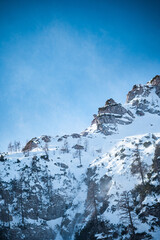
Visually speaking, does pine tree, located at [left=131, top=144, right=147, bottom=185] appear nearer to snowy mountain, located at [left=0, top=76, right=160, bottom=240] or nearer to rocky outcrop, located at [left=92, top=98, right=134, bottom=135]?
snowy mountain, located at [left=0, top=76, right=160, bottom=240]

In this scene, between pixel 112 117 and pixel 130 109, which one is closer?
pixel 112 117

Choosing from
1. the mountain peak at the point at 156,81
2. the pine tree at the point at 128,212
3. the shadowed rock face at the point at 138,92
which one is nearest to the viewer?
the pine tree at the point at 128,212

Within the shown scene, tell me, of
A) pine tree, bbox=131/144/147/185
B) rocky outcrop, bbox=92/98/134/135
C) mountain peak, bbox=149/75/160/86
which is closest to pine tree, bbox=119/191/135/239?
pine tree, bbox=131/144/147/185

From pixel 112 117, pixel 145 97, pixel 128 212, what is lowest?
pixel 128 212

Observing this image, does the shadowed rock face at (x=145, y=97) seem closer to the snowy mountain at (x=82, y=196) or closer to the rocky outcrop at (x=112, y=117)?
the rocky outcrop at (x=112, y=117)

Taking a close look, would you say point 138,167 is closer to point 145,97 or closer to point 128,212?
point 128,212

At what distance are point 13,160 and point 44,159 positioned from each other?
12513 millimetres

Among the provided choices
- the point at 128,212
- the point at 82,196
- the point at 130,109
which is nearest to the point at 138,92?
the point at 130,109

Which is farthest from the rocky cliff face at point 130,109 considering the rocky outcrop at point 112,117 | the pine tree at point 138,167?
the pine tree at point 138,167

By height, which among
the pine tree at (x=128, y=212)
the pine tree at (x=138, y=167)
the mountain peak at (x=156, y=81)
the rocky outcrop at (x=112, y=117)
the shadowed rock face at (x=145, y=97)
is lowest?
the pine tree at (x=128, y=212)

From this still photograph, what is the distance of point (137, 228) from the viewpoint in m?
25.7

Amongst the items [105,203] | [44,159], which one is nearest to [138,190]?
[105,203]

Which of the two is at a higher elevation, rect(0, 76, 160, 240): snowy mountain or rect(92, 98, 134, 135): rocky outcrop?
rect(92, 98, 134, 135): rocky outcrop

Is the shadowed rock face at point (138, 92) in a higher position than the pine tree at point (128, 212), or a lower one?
higher
